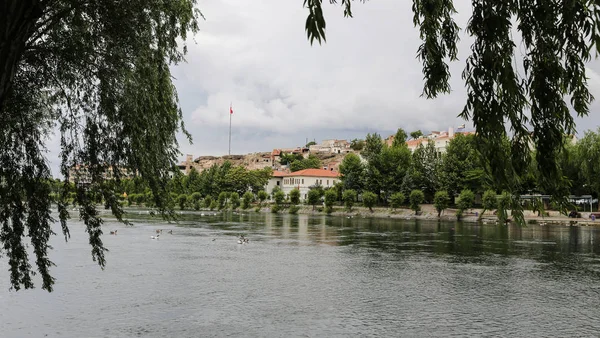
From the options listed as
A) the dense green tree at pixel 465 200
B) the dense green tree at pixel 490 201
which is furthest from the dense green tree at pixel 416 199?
the dense green tree at pixel 490 201

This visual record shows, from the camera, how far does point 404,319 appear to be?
15969 millimetres

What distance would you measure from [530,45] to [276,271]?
874 inches

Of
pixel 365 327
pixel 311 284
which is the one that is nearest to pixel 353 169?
pixel 311 284

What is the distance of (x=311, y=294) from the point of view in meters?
19.5

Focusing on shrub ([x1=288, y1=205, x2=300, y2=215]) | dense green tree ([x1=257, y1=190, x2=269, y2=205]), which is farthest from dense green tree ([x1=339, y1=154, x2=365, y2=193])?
dense green tree ([x1=257, y1=190, x2=269, y2=205])

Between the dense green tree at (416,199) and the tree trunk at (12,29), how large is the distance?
77051mm

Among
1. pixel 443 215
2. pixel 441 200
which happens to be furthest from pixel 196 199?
pixel 441 200

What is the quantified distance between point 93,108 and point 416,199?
73.9 meters

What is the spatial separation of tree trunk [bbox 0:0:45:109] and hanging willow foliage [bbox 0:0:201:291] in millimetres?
2227

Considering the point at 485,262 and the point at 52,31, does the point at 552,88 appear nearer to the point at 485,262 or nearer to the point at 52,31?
the point at 52,31

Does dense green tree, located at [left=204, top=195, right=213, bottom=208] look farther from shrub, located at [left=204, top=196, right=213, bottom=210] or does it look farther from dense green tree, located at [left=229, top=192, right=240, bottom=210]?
dense green tree, located at [left=229, top=192, right=240, bottom=210]

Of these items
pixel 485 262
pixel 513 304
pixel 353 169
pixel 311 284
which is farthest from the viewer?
pixel 353 169

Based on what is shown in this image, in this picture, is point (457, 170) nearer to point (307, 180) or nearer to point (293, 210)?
point (293, 210)

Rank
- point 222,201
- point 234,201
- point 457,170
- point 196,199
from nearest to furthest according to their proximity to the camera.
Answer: point 457,170 < point 234,201 < point 222,201 < point 196,199
